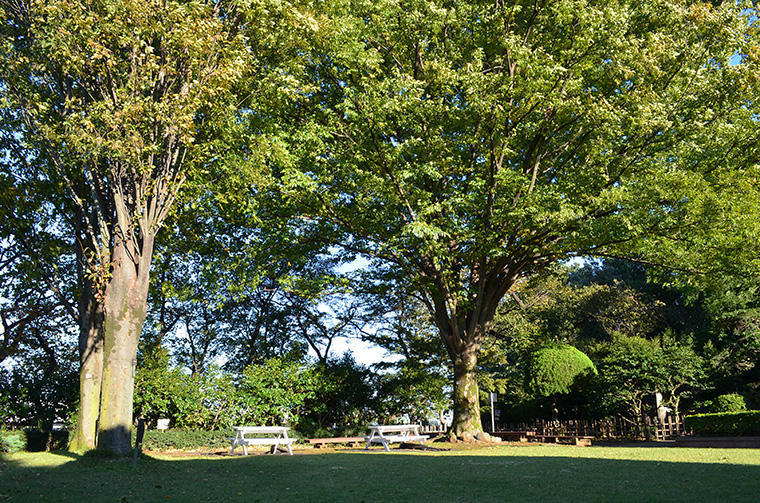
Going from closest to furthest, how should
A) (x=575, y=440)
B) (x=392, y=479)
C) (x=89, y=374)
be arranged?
(x=392, y=479) < (x=89, y=374) < (x=575, y=440)

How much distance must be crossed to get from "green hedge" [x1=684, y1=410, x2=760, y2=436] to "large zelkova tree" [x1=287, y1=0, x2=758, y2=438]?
5.34 m

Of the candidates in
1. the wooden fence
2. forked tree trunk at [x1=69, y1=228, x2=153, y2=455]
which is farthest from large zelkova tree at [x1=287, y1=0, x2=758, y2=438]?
the wooden fence

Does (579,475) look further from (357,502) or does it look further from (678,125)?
(678,125)

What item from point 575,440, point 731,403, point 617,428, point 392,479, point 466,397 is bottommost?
point 575,440

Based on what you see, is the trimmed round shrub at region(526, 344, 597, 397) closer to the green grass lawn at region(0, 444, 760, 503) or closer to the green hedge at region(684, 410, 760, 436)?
the green hedge at region(684, 410, 760, 436)

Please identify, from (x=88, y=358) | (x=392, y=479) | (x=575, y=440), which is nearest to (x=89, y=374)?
(x=88, y=358)

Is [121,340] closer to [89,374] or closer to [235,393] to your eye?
[89,374]

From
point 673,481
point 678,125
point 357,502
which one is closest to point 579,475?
point 673,481

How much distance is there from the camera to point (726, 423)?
15.6m

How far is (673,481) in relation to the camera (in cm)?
680

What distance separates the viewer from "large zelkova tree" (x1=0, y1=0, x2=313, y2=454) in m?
10.7

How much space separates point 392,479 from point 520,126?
33.1 feet

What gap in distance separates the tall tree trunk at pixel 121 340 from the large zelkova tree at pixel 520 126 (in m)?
4.32

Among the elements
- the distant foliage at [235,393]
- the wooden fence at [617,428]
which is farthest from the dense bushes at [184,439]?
the wooden fence at [617,428]
